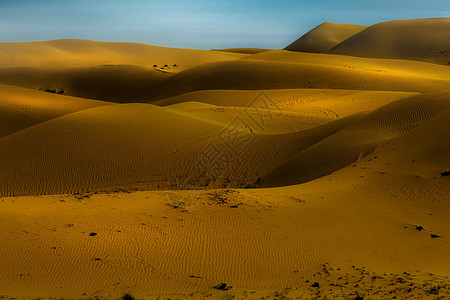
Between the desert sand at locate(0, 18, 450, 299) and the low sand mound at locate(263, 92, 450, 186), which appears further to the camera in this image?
the low sand mound at locate(263, 92, 450, 186)

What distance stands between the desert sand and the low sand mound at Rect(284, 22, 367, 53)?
293ft

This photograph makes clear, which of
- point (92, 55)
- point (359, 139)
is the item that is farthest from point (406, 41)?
point (359, 139)

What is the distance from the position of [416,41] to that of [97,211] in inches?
3588

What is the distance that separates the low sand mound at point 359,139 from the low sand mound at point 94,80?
110 feet

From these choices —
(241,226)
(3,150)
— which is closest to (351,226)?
(241,226)

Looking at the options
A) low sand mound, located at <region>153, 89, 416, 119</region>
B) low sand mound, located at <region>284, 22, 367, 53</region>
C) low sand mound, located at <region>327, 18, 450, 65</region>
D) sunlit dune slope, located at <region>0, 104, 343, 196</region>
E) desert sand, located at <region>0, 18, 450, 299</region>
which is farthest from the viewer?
low sand mound, located at <region>284, 22, 367, 53</region>

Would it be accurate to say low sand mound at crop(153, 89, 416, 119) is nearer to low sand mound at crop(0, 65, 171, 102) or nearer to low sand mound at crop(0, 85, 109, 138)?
low sand mound at crop(0, 85, 109, 138)

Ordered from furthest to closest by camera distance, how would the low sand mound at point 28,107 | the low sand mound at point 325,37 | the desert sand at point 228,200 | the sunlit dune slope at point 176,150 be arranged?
the low sand mound at point 325,37 → the low sand mound at point 28,107 → the sunlit dune slope at point 176,150 → the desert sand at point 228,200

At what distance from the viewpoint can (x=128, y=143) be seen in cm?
1819

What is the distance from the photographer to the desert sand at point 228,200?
21.1ft

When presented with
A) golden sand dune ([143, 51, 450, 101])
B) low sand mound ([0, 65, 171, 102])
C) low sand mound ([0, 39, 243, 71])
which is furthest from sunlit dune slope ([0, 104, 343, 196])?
low sand mound ([0, 39, 243, 71])

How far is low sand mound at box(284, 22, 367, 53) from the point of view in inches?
4621

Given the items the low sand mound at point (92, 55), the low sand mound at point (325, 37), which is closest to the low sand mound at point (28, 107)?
the low sand mound at point (92, 55)

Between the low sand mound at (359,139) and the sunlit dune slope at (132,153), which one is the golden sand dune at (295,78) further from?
the sunlit dune slope at (132,153)
